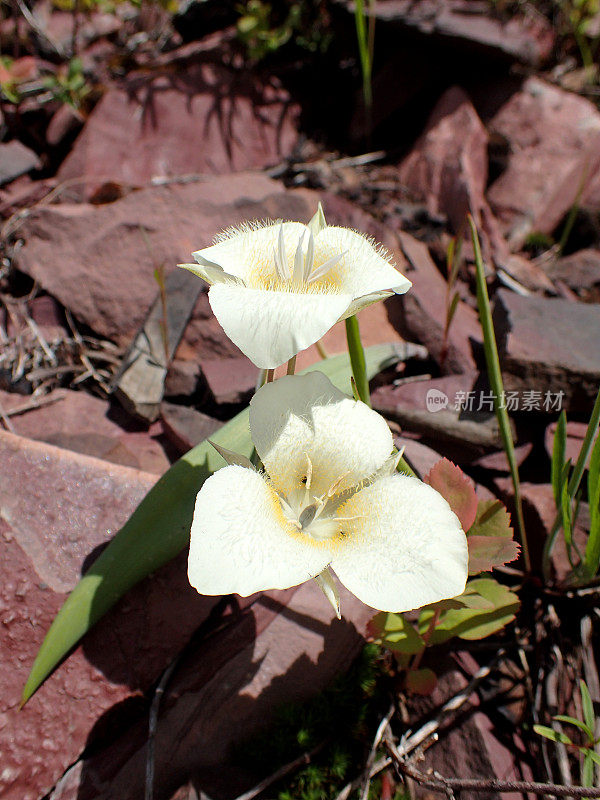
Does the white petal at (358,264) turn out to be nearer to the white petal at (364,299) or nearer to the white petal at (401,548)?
the white petal at (364,299)

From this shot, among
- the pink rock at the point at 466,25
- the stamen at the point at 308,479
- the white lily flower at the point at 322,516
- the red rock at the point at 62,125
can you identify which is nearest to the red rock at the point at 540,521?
the white lily flower at the point at 322,516

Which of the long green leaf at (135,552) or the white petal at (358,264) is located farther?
the long green leaf at (135,552)

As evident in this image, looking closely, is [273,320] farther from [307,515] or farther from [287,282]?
[307,515]

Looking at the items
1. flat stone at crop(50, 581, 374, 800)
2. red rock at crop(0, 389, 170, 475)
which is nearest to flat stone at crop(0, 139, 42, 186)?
red rock at crop(0, 389, 170, 475)

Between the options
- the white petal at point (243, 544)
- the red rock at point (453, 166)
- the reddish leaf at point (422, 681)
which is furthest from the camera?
the red rock at point (453, 166)

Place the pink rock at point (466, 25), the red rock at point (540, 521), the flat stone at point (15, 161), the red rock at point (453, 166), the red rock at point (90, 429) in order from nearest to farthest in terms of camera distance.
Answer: the red rock at point (540, 521)
the red rock at point (90, 429)
the flat stone at point (15, 161)
the red rock at point (453, 166)
the pink rock at point (466, 25)

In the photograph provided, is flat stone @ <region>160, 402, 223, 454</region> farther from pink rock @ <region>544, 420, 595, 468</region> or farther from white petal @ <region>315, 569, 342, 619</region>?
pink rock @ <region>544, 420, 595, 468</region>

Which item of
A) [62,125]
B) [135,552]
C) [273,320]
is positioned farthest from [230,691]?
[62,125]
